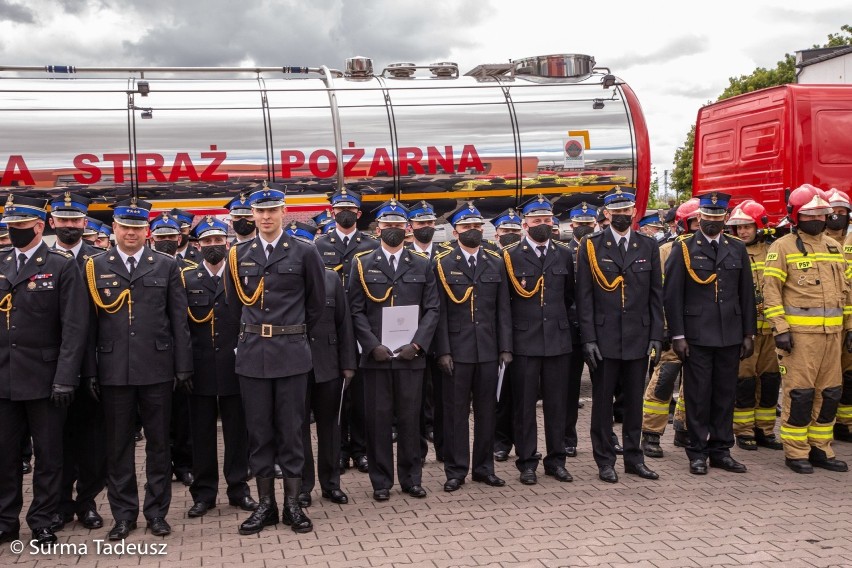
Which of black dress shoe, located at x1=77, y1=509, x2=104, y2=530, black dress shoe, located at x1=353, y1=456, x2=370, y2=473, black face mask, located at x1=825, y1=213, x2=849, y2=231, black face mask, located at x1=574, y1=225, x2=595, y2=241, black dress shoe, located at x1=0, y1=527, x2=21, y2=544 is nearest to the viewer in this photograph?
black dress shoe, located at x1=0, y1=527, x2=21, y2=544

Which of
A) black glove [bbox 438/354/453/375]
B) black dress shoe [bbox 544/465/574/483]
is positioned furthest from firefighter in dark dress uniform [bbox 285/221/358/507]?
black dress shoe [bbox 544/465/574/483]

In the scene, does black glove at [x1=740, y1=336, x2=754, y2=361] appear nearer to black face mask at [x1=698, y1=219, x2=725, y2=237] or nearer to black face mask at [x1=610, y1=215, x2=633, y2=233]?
black face mask at [x1=698, y1=219, x2=725, y2=237]

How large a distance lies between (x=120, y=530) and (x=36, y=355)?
3.95 feet

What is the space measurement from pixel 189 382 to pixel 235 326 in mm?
508

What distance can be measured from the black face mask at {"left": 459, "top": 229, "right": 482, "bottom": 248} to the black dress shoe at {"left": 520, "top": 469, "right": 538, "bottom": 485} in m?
1.77

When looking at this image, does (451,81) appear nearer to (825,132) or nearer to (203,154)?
(203,154)

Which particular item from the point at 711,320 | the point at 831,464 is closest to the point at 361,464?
the point at 711,320

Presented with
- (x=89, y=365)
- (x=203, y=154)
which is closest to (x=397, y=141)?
(x=203, y=154)

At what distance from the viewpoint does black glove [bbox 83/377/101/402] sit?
17.7 ft

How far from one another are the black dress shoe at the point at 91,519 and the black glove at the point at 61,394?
2.83ft

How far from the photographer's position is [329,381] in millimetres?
6039

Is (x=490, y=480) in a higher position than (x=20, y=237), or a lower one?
lower

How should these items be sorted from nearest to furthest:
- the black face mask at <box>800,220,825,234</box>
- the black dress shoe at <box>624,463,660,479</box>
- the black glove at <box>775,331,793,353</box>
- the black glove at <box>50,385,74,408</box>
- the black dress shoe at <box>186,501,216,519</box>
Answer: the black glove at <box>50,385,74,408</box> → the black dress shoe at <box>186,501,216,519</box> → the black dress shoe at <box>624,463,660,479</box> → the black glove at <box>775,331,793,353</box> → the black face mask at <box>800,220,825,234</box>

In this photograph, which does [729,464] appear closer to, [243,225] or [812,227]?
[812,227]
